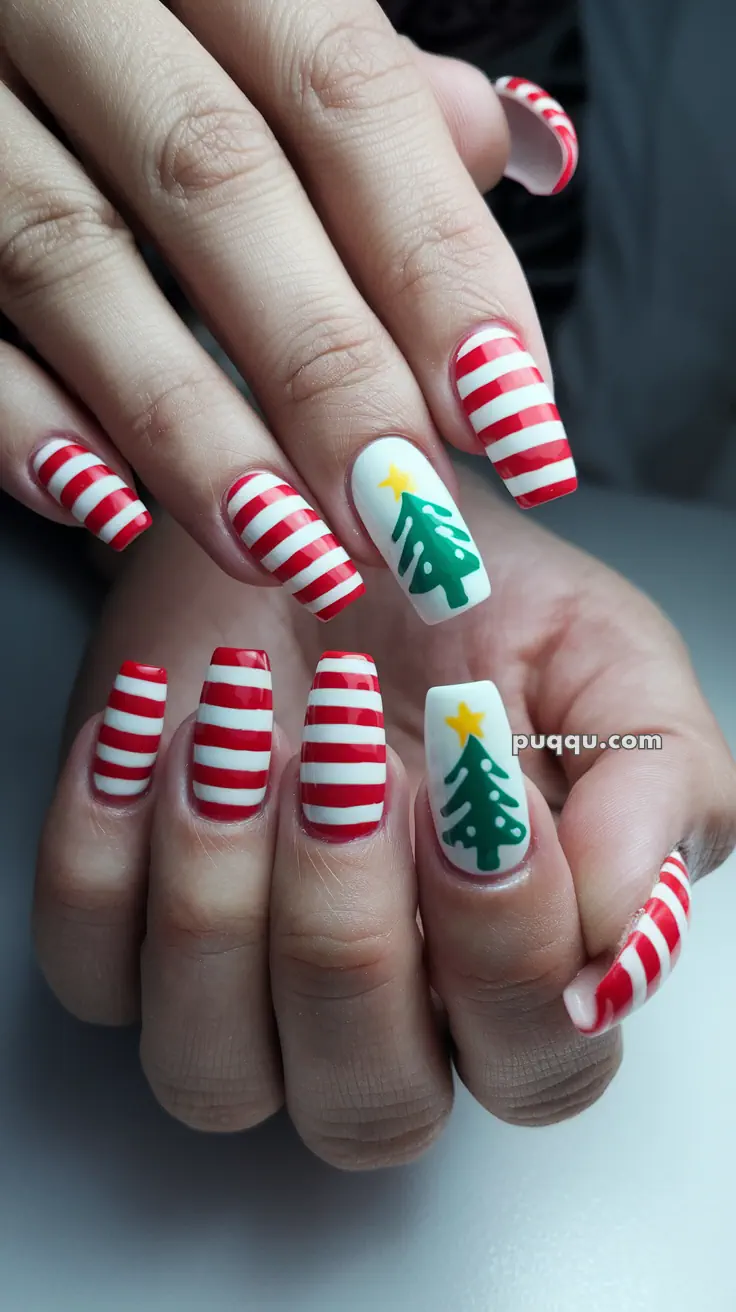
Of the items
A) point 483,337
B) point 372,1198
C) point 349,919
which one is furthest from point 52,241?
point 372,1198

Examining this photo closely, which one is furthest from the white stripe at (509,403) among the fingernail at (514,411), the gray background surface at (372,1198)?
the gray background surface at (372,1198)

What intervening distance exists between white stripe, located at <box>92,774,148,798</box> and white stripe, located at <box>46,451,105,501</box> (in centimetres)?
12

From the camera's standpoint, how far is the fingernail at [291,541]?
0.40 meters

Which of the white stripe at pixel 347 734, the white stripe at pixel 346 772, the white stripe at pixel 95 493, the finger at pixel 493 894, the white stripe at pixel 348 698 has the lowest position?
the finger at pixel 493 894

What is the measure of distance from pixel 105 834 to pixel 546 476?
0.74 ft

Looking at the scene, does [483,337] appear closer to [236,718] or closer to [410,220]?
[410,220]

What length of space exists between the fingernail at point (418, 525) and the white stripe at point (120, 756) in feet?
0.42

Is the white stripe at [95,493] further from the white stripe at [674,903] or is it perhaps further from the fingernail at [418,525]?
the white stripe at [674,903]

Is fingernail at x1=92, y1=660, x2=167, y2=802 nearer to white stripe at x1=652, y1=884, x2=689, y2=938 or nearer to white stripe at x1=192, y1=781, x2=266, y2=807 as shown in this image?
white stripe at x1=192, y1=781, x2=266, y2=807

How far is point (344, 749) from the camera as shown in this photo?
1.24ft

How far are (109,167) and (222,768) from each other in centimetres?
25

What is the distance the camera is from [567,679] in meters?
0.47

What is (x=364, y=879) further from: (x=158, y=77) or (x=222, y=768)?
(x=158, y=77)

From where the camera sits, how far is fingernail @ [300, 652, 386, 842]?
378mm
